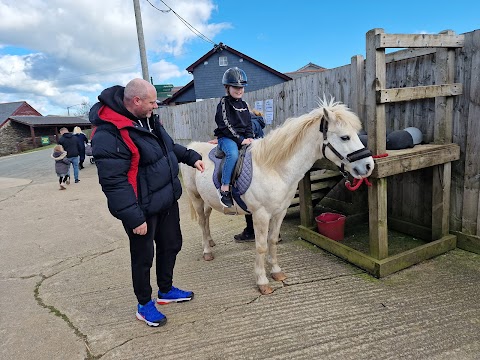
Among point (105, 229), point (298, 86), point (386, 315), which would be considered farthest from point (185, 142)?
point (386, 315)

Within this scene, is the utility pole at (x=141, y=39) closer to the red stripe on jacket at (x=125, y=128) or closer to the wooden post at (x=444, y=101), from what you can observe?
the red stripe on jacket at (x=125, y=128)

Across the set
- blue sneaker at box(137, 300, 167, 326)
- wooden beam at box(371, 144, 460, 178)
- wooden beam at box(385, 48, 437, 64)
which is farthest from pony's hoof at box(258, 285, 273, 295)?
wooden beam at box(385, 48, 437, 64)

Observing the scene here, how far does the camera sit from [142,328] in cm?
286

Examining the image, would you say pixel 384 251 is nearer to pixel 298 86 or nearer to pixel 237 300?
pixel 237 300

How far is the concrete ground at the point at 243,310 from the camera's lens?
8.19 feet

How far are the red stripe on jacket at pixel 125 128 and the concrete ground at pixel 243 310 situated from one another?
1.48m

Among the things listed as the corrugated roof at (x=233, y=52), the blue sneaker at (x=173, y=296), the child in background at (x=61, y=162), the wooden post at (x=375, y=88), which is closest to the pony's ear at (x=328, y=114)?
the wooden post at (x=375, y=88)

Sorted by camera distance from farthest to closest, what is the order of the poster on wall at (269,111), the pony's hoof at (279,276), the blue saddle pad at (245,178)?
the poster on wall at (269,111) → the pony's hoof at (279,276) → the blue saddle pad at (245,178)

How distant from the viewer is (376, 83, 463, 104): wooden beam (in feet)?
10.4

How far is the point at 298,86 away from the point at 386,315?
389cm

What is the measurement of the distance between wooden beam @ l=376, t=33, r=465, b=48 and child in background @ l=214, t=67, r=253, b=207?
145 cm

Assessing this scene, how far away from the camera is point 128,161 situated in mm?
2354

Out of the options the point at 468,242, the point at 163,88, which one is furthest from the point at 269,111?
the point at 163,88

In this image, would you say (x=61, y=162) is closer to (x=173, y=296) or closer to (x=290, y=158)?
(x=173, y=296)
